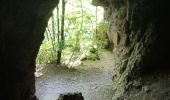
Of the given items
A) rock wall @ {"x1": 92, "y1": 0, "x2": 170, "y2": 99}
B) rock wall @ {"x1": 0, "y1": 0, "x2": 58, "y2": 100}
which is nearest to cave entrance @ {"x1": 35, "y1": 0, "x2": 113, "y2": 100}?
rock wall @ {"x1": 92, "y1": 0, "x2": 170, "y2": 99}

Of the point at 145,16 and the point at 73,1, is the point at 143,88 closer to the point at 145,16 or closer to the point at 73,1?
the point at 145,16

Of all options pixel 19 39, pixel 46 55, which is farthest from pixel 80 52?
pixel 19 39

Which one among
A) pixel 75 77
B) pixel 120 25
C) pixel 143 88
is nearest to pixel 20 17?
pixel 143 88

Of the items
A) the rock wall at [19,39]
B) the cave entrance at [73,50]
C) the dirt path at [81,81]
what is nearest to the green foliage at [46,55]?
the cave entrance at [73,50]

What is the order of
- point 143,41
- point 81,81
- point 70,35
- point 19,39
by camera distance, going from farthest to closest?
1. point 70,35
2. point 81,81
3. point 143,41
4. point 19,39

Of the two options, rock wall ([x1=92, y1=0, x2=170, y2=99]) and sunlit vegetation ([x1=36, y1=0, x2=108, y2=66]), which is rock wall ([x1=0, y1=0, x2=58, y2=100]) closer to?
rock wall ([x1=92, y1=0, x2=170, y2=99])

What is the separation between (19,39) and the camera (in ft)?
19.6

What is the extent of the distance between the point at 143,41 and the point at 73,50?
548cm

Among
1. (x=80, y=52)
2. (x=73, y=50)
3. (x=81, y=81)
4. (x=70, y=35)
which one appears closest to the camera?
(x=81, y=81)

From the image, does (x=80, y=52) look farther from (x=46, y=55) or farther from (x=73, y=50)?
(x=46, y=55)

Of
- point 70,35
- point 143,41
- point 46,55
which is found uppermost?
point 143,41

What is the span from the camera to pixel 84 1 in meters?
12.6

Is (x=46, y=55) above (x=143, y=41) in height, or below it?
below

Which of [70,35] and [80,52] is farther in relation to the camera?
[80,52]
